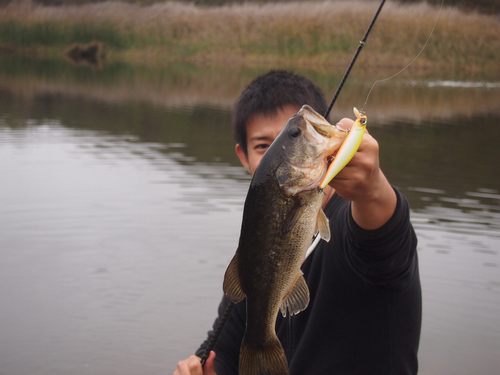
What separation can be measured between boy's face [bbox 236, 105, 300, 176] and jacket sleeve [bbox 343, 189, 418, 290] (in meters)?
0.67

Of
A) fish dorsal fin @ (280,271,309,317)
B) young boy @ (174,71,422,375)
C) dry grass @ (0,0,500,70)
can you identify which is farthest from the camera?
dry grass @ (0,0,500,70)

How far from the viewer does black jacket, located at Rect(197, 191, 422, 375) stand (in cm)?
207

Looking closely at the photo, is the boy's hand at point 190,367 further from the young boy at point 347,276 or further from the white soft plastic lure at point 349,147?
the white soft plastic lure at point 349,147

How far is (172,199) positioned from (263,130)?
449 centimetres

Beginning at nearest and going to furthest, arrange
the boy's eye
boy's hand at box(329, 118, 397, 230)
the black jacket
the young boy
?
boy's hand at box(329, 118, 397, 230), the young boy, the black jacket, the boy's eye

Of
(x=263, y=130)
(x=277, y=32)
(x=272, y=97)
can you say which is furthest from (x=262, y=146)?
(x=277, y=32)

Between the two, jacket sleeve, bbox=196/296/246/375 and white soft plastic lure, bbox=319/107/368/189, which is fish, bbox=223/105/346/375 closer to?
white soft plastic lure, bbox=319/107/368/189

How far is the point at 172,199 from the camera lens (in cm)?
704

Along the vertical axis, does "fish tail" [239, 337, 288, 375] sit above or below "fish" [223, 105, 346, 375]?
below

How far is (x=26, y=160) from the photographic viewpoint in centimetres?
871

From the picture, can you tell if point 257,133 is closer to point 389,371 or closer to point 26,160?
point 389,371

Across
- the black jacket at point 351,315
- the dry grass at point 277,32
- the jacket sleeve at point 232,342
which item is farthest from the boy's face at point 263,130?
the dry grass at point 277,32

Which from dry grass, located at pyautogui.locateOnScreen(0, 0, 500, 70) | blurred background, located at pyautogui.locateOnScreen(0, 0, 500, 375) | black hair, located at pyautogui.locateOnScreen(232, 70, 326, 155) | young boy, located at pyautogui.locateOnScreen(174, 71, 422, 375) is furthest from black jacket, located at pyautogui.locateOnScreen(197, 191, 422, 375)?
dry grass, located at pyautogui.locateOnScreen(0, 0, 500, 70)

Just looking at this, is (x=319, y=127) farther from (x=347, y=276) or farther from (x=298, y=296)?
(x=347, y=276)
